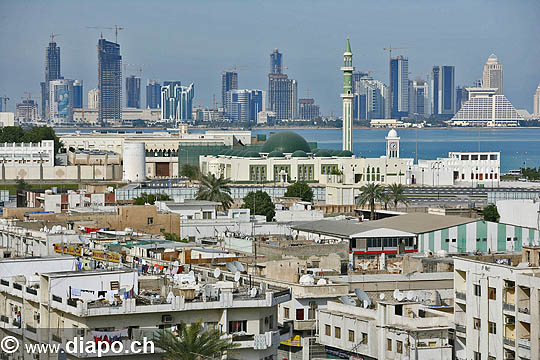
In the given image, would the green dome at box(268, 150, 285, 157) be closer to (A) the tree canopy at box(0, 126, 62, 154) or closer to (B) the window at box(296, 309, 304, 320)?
(A) the tree canopy at box(0, 126, 62, 154)

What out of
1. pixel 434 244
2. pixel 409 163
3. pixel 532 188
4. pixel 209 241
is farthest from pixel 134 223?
pixel 409 163

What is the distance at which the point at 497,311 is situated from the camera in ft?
49.3

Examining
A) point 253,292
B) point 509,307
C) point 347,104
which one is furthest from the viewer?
point 347,104

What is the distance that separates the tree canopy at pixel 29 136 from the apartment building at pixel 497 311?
66700 mm

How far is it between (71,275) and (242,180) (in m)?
50.8

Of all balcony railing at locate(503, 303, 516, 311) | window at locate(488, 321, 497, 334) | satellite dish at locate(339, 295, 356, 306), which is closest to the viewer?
balcony railing at locate(503, 303, 516, 311)

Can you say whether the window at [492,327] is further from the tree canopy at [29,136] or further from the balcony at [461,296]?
the tree canopy at [29,136]

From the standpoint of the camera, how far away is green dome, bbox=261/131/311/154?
70.9 metres

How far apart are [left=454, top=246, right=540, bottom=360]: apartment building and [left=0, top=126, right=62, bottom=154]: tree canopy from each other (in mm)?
66700

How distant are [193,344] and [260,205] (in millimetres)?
28531

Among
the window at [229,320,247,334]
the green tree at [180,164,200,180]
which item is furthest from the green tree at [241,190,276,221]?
the green tree at [180,164,200,180]

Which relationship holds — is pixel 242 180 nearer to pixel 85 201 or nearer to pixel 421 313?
pixel 85 201

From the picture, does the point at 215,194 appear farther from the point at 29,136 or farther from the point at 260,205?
the point at 29,136

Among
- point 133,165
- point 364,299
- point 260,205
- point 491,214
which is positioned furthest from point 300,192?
point 364,299
